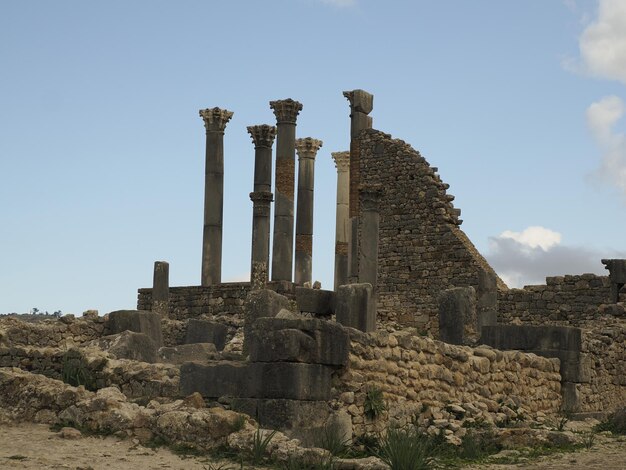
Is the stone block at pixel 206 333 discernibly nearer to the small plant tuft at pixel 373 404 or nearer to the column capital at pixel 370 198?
the column capital at pixel 370 198

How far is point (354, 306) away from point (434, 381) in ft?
6.61

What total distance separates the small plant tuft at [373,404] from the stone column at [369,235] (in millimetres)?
14310

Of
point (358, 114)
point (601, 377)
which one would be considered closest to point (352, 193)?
point (358, 114)

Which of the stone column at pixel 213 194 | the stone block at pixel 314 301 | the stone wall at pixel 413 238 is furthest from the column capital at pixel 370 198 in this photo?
the stone block at pixel 314 301

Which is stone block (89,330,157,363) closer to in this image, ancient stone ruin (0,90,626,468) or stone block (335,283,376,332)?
ancient stone ruin (0,90,626,468)

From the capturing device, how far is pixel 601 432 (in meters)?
16.0

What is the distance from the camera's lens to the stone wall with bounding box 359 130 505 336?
103ft

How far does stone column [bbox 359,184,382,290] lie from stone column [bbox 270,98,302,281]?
488 cm

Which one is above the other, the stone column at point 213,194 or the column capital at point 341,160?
the column capital at point 341,160

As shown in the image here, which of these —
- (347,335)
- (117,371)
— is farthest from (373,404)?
(117,371)

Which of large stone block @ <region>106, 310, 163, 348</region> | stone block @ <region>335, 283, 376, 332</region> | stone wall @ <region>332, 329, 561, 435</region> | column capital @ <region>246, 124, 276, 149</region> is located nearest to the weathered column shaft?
column capital @ <region>246, 124, 276, 149</region>

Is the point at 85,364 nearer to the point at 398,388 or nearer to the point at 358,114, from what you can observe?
the point at 398,388

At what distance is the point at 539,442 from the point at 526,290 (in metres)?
16.0

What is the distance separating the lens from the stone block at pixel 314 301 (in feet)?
58.3
